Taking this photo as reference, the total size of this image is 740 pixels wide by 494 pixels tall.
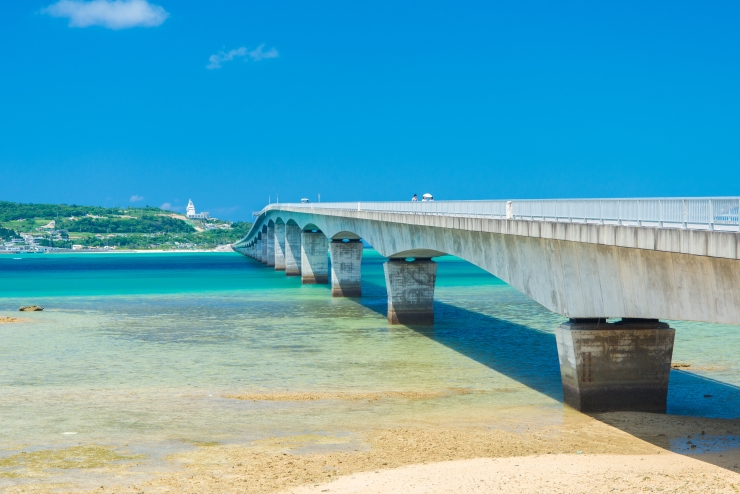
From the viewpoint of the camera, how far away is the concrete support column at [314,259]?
7819 centimetres

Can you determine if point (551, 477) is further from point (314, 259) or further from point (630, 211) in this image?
point (314, 259)

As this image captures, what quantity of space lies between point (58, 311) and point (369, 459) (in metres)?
39.6

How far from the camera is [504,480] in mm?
15898

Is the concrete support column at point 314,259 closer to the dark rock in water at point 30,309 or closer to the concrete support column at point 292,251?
Result: the concrete support column at point 292,251

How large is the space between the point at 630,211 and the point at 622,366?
164 inches

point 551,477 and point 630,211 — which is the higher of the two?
point 630,211

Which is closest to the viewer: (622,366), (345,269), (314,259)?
(622,366)

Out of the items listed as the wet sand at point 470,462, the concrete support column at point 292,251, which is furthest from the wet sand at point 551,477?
the concrete support column at point 292,251

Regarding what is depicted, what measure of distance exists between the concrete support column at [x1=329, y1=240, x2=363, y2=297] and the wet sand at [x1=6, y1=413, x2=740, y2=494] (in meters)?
41.6

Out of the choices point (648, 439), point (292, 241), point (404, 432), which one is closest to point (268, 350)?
point (404, 432)

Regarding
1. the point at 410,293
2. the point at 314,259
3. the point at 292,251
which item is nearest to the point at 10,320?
the point at 410,293

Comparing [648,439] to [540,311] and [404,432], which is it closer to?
[404,432]

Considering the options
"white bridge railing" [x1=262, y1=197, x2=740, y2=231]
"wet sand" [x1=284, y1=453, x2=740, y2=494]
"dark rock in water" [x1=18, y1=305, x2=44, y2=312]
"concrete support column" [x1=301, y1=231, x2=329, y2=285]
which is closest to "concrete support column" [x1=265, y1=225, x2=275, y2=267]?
"concrete support column" [x1=301, y1=231, x2=329, y2=285]

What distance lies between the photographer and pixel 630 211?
65.5ft
